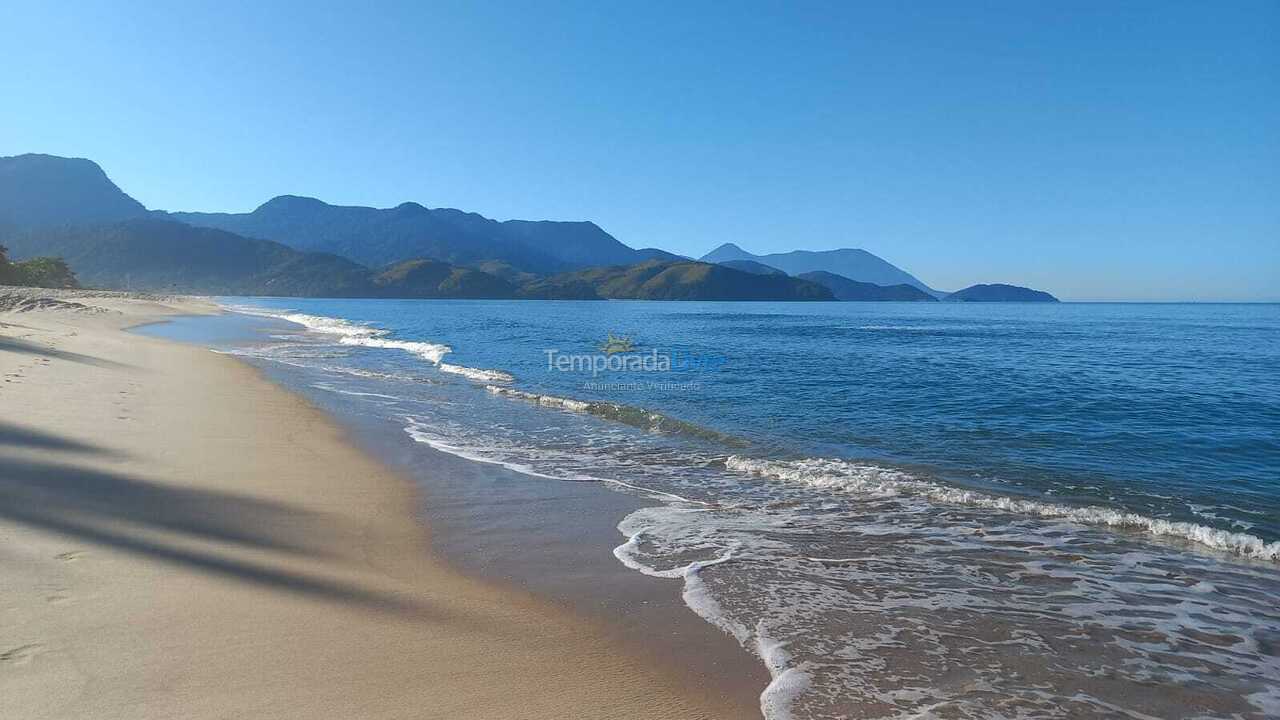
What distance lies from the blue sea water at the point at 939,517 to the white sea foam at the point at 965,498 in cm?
4

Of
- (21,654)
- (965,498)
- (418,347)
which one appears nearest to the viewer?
(21,654)

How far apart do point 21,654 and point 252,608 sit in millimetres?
1493

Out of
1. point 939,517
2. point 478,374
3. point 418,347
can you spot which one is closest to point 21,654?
point 939,517

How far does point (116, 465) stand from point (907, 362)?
33.3 metres

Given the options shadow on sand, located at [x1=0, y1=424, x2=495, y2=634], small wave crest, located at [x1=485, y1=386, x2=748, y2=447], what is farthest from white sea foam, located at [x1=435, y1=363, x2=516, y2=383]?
shadow on sand, located at [x1=0, y1=424, x2=495, y2=634]

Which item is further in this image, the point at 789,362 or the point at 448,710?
the point at 789,362

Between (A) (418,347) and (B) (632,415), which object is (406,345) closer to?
(A) (418,347)

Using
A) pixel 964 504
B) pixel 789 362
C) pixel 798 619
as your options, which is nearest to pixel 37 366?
pixel 798 619

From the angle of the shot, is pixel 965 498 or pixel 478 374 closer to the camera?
pixel 965 498

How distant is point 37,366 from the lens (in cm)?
1769

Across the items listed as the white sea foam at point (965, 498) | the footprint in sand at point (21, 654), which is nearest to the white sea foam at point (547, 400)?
the white sea foam at point (965, 498)

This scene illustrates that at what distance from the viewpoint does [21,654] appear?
14.2ft

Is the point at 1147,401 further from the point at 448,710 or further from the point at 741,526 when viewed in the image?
the point at 448,710

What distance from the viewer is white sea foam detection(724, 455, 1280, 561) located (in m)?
9.25
